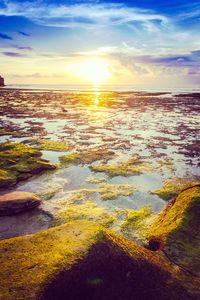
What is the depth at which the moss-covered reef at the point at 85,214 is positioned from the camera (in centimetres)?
789

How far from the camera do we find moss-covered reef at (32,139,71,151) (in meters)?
15.2

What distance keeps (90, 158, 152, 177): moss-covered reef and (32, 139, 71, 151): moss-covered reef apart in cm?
354

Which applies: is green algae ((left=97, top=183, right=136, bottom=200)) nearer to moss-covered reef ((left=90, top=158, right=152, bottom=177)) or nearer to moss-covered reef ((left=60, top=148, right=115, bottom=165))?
moss-covered reef ((left=90, top=158, right=152, bottom=177))

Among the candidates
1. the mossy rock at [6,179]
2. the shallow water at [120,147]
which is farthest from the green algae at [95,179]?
the mossy rock at [6,179]

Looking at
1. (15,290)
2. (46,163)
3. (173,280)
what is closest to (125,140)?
(46,163)

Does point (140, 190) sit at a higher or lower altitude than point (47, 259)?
lower

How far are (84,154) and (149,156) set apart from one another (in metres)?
3.03

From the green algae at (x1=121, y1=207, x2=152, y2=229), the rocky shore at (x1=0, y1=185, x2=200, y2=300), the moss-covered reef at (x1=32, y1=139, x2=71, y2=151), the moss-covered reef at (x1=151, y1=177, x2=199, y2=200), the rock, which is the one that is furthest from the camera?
the moss-covered reef at (x1=32, y1=139, x2=71, y2=151)

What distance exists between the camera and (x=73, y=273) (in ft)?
12.6

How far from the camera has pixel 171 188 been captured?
1014cm

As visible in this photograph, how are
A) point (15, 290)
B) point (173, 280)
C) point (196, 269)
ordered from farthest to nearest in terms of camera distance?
1. point (196, 269)
2. point (173, 280)
3. point (15, 290)

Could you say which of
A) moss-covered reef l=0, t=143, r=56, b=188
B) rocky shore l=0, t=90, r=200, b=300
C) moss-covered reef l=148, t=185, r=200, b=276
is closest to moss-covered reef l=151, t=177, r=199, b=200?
rocky shore l=0, t=90, r=200, b=300

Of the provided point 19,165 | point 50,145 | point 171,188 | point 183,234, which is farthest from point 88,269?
point 50,145

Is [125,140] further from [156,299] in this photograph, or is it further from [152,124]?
[156,299]
